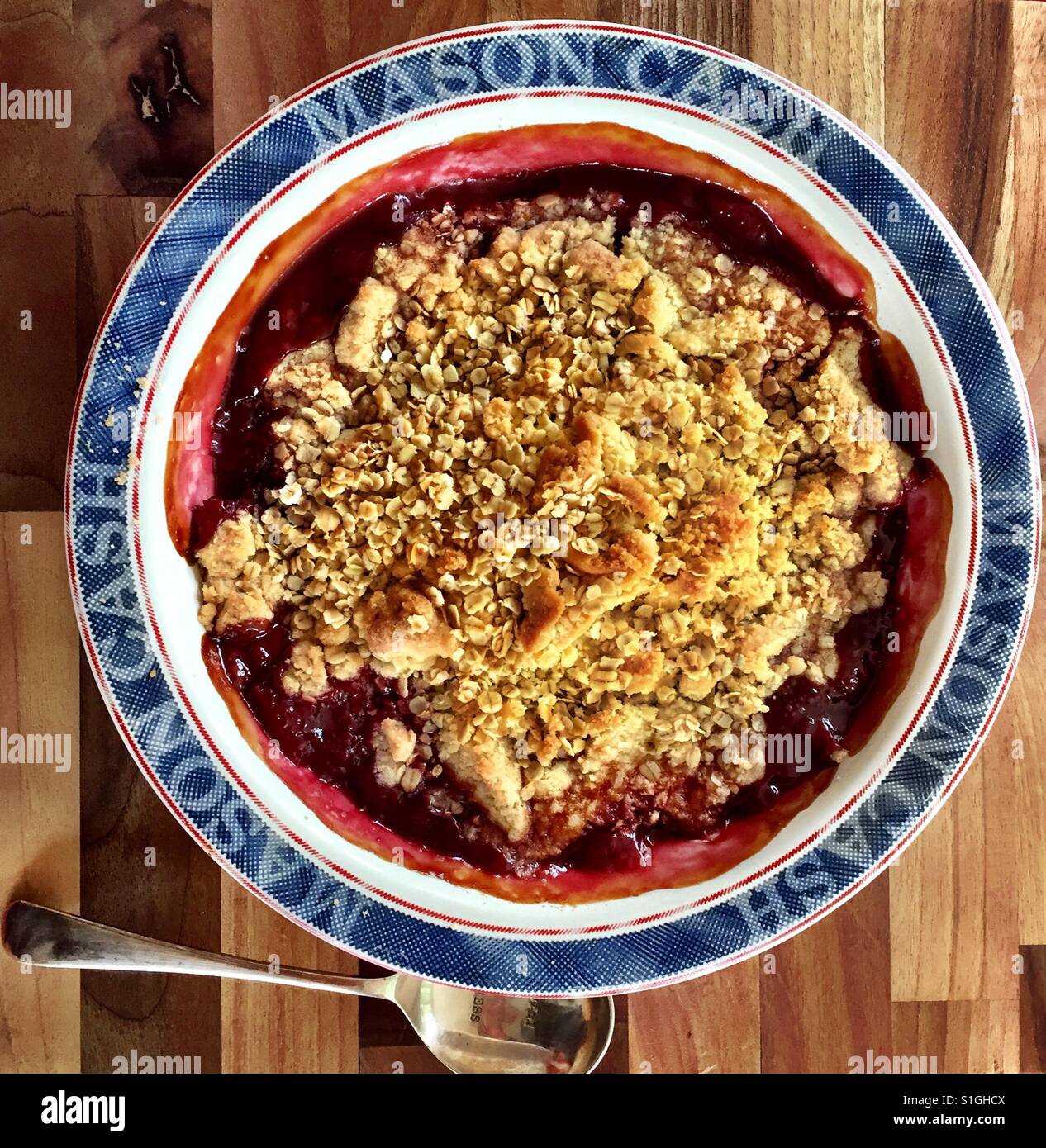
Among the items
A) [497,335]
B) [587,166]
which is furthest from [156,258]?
[587,166]

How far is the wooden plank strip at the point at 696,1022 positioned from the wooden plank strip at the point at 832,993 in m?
0.04

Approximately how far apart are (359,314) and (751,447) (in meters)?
0.67

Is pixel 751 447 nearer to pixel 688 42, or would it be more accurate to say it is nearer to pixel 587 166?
pixel 587 166

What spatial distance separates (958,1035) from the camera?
1.82 meters

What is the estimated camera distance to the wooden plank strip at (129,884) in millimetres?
1688

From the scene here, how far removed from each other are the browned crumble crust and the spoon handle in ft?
1.47

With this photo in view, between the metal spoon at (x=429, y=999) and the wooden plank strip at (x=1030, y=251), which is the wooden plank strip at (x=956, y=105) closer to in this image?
the wooden plank strip at (x=1030, y=251)

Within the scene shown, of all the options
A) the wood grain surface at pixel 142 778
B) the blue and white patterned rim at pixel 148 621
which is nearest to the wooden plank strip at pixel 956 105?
the wood grain surface at pixel 142 778

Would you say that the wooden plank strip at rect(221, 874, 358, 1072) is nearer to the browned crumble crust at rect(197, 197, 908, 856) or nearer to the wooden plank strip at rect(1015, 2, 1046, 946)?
the browned crumble crust at rect(197, 197, 908, 856)

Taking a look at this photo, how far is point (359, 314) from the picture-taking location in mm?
1487

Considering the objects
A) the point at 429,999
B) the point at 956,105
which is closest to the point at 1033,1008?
the point at 429,999

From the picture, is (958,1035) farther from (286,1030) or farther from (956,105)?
(956,105)

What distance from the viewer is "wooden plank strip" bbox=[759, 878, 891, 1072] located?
1789mm

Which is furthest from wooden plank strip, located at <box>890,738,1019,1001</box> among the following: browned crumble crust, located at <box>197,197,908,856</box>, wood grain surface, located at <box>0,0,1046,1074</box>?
browned crumble crust, located at <box>197,197,908,856</box>
